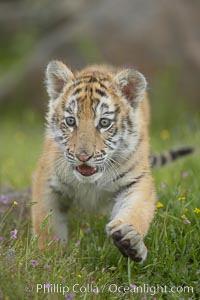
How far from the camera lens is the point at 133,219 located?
5293mm

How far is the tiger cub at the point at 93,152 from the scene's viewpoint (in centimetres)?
549

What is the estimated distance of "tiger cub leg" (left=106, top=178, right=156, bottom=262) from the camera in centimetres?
486

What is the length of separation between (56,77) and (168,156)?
177 centimetres

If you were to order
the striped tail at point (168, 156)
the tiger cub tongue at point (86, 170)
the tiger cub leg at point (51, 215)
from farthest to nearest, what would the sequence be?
the striped tail at point (168, 156)
the tiger cub leg at point (51, 215)
the tiger cub tongue at point (86, 170)

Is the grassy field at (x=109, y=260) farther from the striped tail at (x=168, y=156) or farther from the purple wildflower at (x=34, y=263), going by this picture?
the striped tail at (x=168, y=156)

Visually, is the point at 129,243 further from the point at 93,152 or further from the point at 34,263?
Answer: the point at 93,152

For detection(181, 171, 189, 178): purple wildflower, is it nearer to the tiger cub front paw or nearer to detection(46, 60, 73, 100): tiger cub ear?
detection(46, 60, 73, 100): tiger cub ear

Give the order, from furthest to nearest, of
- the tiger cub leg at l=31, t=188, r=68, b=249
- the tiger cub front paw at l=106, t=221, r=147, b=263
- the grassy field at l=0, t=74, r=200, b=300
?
the tiger cub leg at l=31, t=188, r=68, b=249 → the tiger cub front paw at l=106, t=221, r=147, b=263 → the grassy field at l=0, t=74, r=200, b=300

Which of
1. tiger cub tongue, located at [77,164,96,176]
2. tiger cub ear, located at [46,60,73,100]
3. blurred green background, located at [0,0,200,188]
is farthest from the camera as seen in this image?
blurred green background, located at [0,0,200,188]

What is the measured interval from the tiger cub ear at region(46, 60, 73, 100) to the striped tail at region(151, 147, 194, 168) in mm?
1658

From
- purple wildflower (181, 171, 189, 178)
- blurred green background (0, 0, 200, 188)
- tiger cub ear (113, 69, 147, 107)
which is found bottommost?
purple wildflower (181, 171, 189, 178)

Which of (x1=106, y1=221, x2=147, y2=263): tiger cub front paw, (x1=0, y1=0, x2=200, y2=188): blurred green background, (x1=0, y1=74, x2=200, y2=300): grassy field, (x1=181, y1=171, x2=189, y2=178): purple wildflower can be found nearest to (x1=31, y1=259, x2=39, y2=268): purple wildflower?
(x1=0, y1=74, x2=200, y2=300): grassy field

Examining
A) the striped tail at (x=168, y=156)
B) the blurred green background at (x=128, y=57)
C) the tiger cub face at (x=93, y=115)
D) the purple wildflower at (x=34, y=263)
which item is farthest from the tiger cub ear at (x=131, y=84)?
the blurred green background at (x=128, y=57)

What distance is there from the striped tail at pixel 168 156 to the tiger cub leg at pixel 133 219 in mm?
1359
